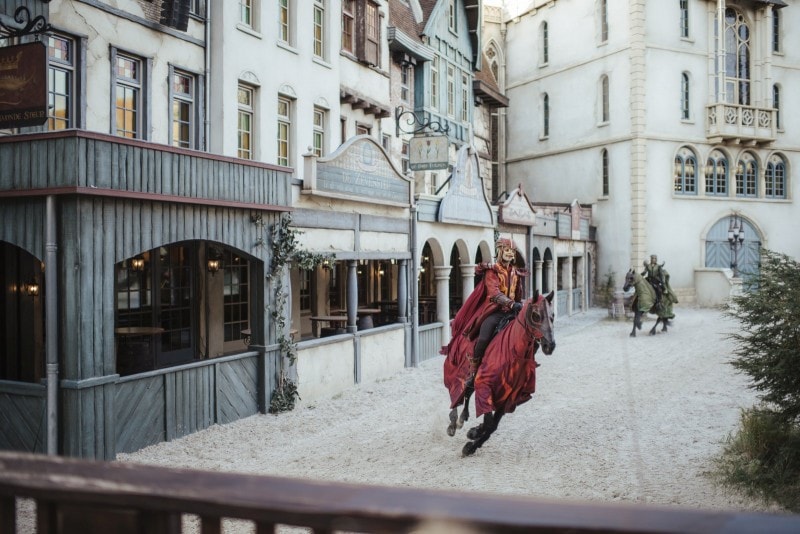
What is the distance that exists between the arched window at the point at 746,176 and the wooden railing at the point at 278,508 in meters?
36.6

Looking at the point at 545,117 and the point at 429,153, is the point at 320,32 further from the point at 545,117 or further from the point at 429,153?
the point at 545,117

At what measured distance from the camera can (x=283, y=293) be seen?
11.9m

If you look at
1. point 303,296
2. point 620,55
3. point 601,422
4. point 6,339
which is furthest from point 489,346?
point 620,55

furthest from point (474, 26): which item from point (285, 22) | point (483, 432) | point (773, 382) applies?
point (773, 382)

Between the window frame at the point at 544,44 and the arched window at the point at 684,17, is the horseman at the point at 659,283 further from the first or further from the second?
the window frame at the point at 544,44

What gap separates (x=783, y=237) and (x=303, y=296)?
86.4 ft

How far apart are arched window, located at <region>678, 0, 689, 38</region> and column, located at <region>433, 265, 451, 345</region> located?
2205cm

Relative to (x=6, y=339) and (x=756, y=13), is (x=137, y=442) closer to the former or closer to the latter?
(x=6, y=339)

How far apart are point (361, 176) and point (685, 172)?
24.0 meters

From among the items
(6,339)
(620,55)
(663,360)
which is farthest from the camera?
(620,55)

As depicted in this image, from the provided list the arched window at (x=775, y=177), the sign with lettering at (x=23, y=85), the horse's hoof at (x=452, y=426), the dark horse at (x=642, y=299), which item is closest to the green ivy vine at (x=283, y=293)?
the horse's hoof at (x=452, y=426)

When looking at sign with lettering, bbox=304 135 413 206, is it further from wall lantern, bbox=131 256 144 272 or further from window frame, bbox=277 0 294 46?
window frame, bbox=277 0 294 46

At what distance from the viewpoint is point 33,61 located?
8.29 m

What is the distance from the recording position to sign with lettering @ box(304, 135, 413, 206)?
1294 cm
